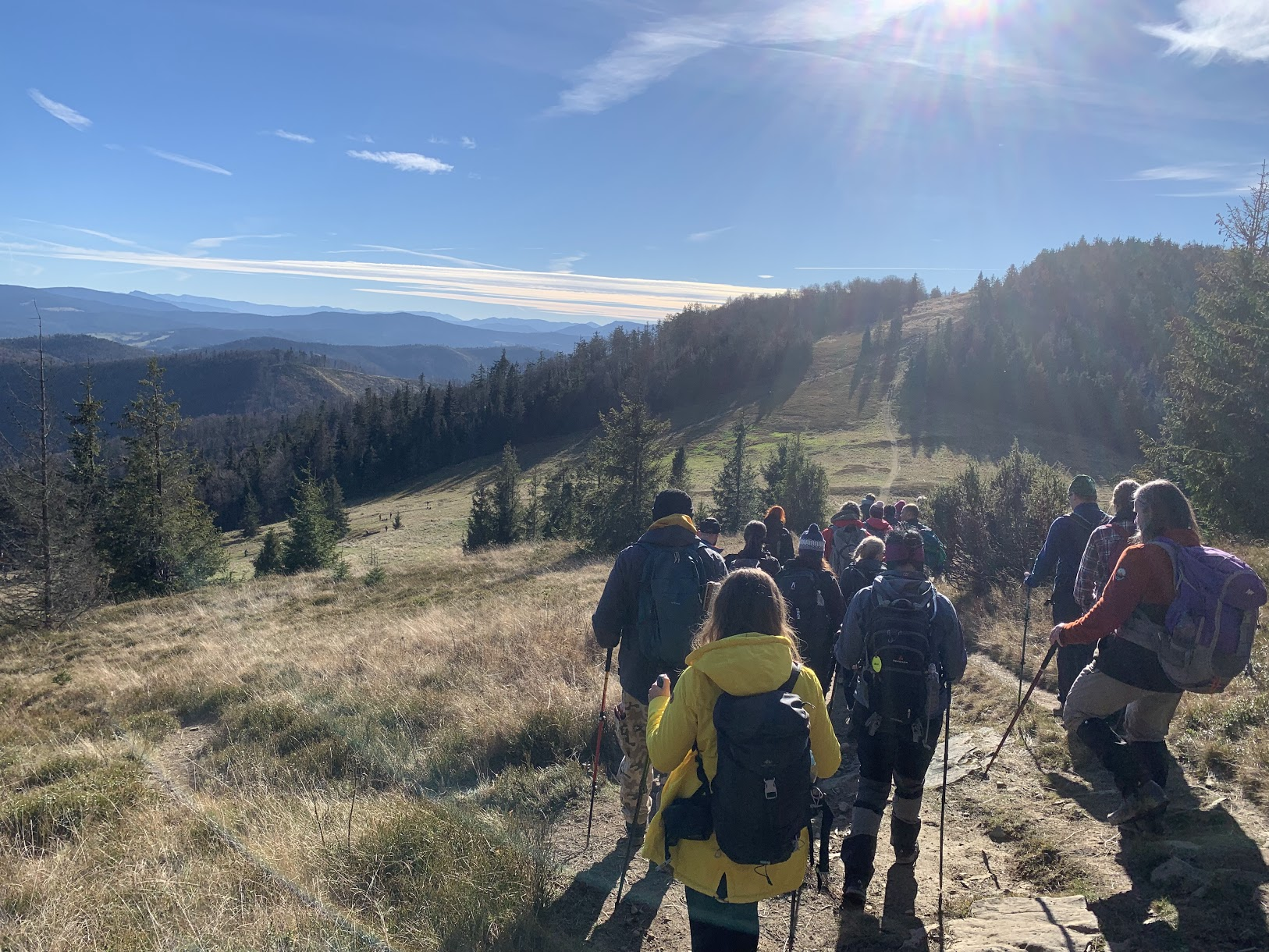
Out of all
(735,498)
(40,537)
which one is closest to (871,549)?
(40,537)

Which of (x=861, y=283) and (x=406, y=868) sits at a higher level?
(x=861, y=283)

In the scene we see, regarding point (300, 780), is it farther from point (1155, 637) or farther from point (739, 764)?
point (1155, 637)

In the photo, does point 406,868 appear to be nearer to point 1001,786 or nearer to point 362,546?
point 1001,786

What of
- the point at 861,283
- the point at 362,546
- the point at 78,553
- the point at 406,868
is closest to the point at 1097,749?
the point at 406,868

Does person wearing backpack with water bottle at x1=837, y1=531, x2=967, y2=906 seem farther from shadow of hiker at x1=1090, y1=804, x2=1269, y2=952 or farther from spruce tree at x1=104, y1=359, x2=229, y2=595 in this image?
spruce tree at x1=104, y1=359, x2=229, y2=595

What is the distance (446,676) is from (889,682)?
6367 mm

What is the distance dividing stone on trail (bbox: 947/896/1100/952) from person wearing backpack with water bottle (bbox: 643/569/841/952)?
1.32 meters

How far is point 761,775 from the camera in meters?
2.58

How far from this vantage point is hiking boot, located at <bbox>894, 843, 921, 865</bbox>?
3.98 meters

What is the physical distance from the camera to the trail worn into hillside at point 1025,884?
3244mm

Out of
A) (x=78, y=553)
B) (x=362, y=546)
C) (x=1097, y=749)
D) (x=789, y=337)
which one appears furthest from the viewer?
(x=789, y=337)

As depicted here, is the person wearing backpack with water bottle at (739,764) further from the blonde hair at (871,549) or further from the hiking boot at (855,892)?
the blonde hair at (871,549)

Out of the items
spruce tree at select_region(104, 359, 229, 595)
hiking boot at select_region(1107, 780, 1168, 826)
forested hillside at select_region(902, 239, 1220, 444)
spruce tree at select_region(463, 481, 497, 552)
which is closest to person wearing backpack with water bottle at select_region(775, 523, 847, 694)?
hiking boot at select_region(1107, 780, 1168, 826)

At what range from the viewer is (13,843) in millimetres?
4805
